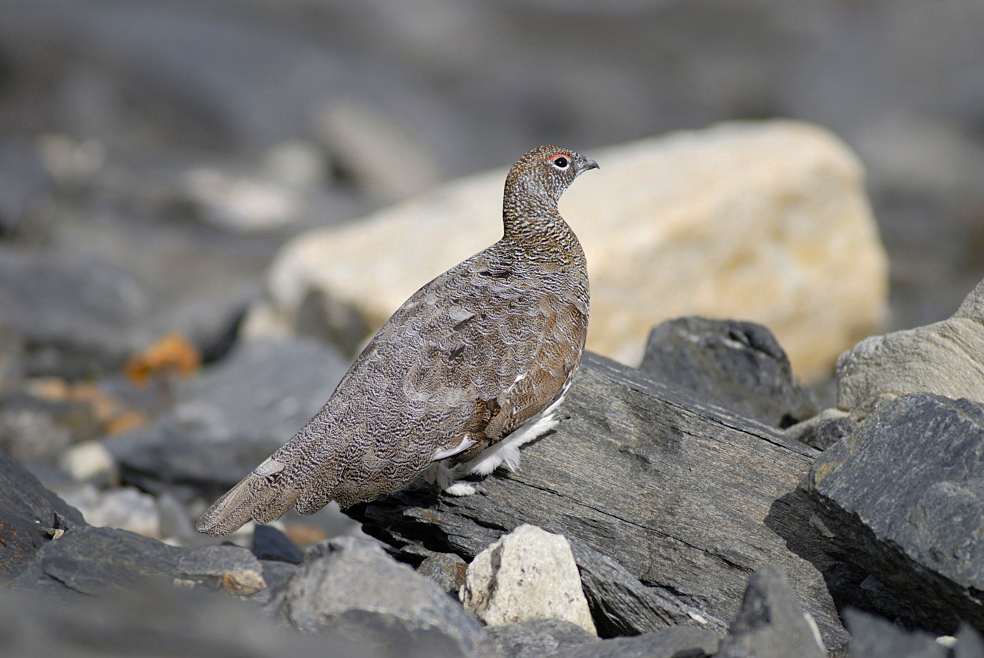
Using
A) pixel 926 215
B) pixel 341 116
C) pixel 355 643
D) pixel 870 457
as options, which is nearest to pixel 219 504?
pixel 355 643

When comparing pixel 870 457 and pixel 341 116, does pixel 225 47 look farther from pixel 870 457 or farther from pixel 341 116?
pixel 870 457

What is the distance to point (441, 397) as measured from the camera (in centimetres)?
432

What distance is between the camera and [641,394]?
4980 millimetres

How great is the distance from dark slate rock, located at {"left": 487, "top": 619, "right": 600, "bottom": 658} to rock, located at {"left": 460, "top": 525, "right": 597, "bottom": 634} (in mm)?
81

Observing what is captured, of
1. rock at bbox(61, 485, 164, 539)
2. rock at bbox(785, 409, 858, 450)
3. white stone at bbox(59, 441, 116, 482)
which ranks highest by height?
rock at bbox(785, 409, 858, 450)

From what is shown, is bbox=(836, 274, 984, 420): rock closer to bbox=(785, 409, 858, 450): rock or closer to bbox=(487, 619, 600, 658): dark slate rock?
bbox=(785, 409, 858, 450): rock

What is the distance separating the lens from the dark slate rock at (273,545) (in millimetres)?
5346

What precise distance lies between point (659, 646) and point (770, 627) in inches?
17.1

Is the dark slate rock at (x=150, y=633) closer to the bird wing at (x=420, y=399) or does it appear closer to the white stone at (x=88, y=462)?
the bird wing at (x=420, y=399)

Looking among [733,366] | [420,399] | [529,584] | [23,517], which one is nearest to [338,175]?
[733,366]

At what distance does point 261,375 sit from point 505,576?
577 centimetres

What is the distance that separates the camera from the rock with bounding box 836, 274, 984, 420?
468cm

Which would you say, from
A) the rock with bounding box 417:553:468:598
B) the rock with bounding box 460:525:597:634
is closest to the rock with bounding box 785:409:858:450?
the rock with bounding box 460:525:597:634

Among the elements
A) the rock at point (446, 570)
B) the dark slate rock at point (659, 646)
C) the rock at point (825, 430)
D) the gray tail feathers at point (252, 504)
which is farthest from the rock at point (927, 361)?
the gray tail feathers at point (252, 504)
